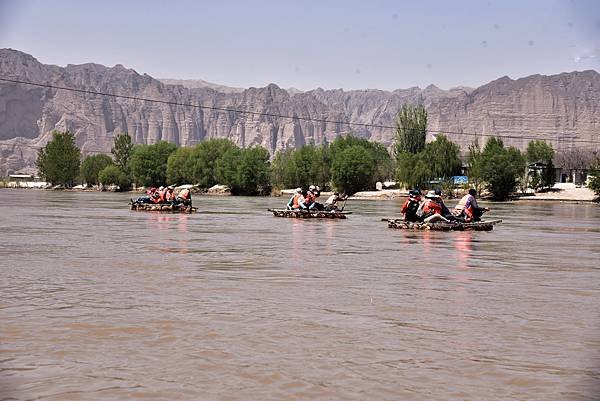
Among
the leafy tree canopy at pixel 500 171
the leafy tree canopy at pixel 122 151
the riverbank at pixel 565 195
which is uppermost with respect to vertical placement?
the leafy tree canopy at pixel 122 151

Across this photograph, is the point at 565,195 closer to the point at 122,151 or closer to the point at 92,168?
the point at 122,151

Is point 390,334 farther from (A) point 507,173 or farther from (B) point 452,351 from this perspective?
(A) point 507,173

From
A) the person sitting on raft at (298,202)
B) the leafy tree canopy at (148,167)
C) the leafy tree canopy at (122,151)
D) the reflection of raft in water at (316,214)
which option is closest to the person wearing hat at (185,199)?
the person sitting on raft at (298,202)

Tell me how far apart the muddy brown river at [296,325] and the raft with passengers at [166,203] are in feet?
83.2

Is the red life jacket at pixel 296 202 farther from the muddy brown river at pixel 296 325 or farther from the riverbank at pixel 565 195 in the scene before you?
the riverbank at pixel 565 195

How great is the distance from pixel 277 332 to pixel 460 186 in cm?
10322

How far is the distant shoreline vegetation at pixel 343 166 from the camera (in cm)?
10344

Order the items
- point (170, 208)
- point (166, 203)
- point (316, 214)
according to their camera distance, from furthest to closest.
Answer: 1. point (166, 203)
2. point (170, 208)
3. point (316, 214)

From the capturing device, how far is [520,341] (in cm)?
1055

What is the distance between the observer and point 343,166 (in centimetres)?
11106

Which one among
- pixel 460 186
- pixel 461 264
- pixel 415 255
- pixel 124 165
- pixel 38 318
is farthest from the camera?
pixel 124 165

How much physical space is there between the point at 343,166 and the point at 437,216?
260ft

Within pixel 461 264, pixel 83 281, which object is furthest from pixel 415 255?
pixel 83 281

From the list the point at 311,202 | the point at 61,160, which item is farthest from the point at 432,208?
the point at 61,160
